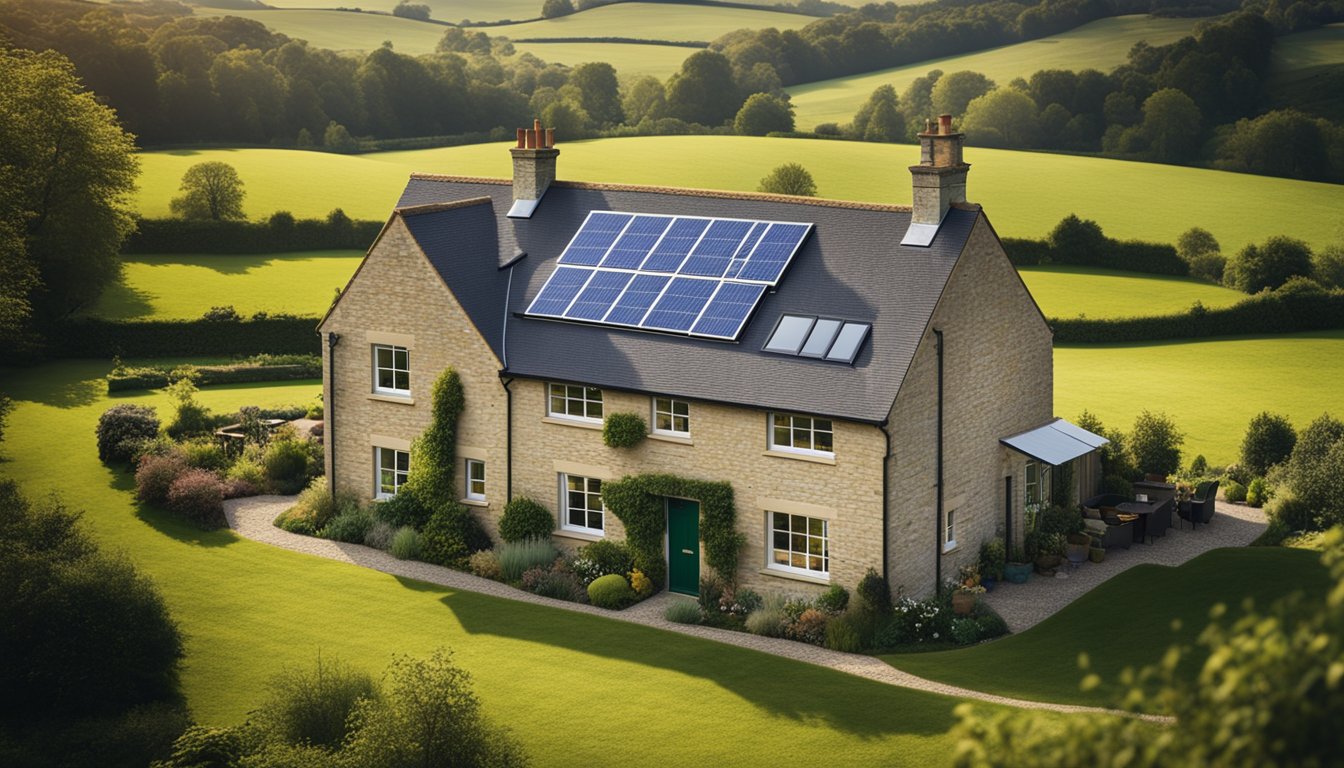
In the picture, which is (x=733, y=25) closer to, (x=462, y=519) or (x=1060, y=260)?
(x=1060, y=260)

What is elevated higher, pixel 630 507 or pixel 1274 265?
pixel 1274 265

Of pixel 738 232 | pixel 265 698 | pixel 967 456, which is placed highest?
pixel 738 232

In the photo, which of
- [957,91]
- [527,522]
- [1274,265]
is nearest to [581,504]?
[527,522]

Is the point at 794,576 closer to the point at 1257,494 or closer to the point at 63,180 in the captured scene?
the point at 1257,494

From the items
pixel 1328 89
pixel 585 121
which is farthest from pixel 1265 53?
pixel 585 121

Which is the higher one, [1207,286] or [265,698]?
[1207,286]

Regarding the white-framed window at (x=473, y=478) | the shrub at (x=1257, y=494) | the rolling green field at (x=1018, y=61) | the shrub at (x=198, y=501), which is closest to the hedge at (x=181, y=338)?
the shrub at (x=198, y=501)

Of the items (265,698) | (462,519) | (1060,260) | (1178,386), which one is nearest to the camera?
(265,698)

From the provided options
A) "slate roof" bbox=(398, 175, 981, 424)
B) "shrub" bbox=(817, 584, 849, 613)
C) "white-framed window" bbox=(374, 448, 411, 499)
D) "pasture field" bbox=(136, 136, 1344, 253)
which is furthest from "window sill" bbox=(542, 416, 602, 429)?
"pasture field" bbox=(136, 136, 1344, 253)
